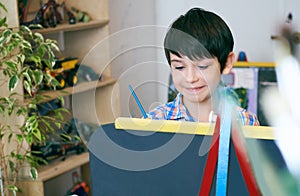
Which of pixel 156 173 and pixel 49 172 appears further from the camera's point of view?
pixel 49 172

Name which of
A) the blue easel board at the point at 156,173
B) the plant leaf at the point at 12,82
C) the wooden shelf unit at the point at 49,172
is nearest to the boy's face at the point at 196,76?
the blue easel board at the point at 156,173

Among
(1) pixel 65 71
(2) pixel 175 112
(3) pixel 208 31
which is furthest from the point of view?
(1) pixel 65 71

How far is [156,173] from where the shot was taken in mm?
980

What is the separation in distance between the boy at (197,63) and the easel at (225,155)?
4 centimetres

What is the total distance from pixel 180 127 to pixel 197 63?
0.13 m

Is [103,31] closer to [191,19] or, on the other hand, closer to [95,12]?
[95,12]

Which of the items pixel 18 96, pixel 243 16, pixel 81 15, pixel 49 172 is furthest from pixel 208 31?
pixel 243 16

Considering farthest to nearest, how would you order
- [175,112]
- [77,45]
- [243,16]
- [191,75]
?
[243,16] < [77,45] < [175,112] < [191,75]

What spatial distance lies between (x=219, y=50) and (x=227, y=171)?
0.40 metres

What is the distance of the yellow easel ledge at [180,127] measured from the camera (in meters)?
0.88

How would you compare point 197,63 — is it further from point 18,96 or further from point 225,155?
point 18,96

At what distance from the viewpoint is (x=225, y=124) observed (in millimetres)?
881

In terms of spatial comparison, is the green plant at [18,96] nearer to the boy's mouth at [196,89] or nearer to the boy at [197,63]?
the boy at [197,63]

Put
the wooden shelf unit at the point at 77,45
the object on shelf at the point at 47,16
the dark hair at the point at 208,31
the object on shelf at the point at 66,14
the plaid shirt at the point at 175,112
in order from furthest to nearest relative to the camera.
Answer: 1. the object on shelf at the point at 66,14
2. the object on shelf at the point at 47,16
3. the wooden shelf unit at the point at 77,45
4. the plaid shirt at the point at 175,112
5. the dark hair at the point at 208,31
